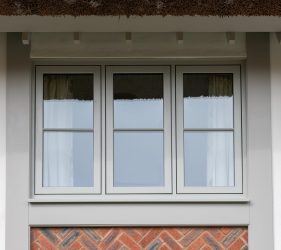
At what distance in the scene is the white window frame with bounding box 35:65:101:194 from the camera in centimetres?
512

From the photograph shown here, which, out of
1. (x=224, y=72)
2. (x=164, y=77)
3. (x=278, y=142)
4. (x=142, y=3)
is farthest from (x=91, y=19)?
(x=278, y=142)

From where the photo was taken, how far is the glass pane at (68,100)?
5234 millimetres

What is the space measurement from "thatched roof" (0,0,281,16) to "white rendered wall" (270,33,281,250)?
74cm

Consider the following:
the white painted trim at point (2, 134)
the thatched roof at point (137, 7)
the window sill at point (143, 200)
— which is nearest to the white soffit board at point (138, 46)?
the white painted trim at point (2, 134)

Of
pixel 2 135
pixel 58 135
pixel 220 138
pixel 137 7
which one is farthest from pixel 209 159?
pixel 2 135

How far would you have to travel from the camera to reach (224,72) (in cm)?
522

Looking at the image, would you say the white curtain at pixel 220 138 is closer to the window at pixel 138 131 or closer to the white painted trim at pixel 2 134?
the window at pixel 138 131

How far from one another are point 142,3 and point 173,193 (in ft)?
5.62

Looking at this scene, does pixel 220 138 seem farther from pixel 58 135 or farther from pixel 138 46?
pixel 58 135

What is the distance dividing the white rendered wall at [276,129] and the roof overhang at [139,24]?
0.40 meters

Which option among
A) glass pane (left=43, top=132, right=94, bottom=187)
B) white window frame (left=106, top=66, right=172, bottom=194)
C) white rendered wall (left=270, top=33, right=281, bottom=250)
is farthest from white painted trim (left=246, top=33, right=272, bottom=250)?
glass pane (left=43, top=132, right=94, bottom=187)

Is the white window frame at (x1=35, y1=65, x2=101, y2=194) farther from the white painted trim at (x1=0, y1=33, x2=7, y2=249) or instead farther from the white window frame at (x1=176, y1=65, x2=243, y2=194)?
the white window frame at (x1=176, y1=65, x2=243, y2=194)

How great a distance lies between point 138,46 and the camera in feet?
16.7

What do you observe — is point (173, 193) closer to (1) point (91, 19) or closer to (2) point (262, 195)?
(2) point (262, 195)
